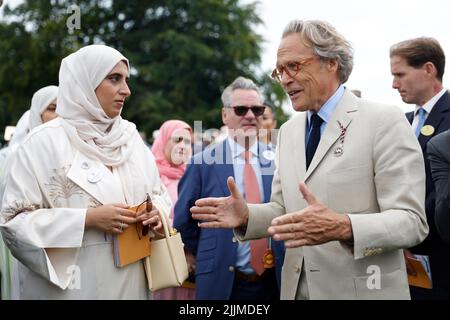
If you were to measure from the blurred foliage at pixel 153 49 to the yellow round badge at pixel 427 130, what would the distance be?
20.5 meters

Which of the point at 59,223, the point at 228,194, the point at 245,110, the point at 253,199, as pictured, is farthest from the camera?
the point at 245,110

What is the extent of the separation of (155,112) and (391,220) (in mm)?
24937

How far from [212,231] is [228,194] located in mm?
335

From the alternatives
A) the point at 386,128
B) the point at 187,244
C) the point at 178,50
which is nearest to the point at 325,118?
→ the point at 386,128

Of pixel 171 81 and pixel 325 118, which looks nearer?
pixel 325 118

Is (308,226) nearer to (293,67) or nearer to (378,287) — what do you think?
(378,287)

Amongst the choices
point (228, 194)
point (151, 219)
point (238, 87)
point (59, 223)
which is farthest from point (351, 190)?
point (238, 87)

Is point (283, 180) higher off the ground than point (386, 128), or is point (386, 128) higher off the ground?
point (386, 128)

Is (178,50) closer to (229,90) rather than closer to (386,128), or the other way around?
(229,90)

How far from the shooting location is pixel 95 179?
4.02 m

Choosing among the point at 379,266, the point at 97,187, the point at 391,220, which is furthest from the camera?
the point at 97,187

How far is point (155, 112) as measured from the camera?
27.8m

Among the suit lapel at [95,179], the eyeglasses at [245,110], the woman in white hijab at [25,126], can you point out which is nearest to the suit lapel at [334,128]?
the suit lapel at [95,179]

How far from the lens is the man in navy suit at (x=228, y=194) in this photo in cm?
522
